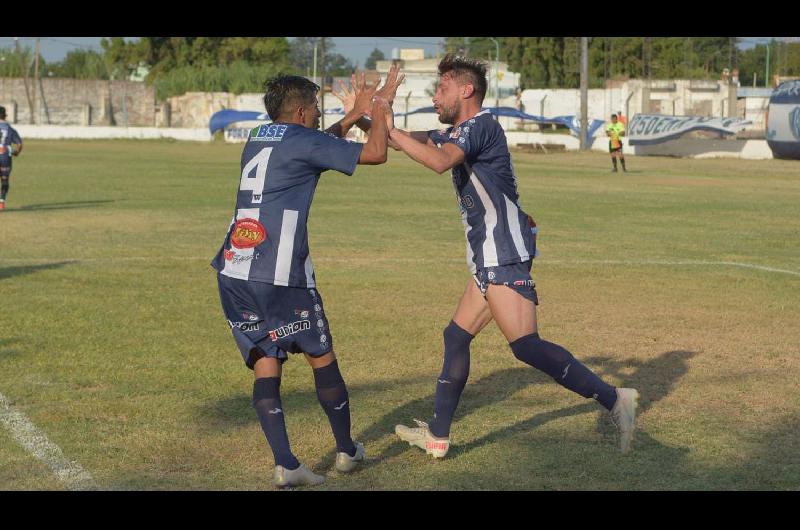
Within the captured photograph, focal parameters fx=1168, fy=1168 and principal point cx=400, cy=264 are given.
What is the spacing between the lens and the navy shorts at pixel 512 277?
6.23 m

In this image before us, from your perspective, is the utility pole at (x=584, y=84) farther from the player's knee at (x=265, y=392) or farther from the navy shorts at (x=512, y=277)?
the player's knee at (x=265, y=392)

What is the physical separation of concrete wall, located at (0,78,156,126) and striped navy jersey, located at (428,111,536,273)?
97949 millimetres

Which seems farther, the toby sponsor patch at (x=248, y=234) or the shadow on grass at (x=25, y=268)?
the shadow on grass at (x=25, y=268)

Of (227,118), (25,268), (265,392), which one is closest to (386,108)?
(265,392)

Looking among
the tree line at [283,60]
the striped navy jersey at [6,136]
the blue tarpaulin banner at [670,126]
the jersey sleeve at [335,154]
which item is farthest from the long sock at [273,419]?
the tree line at [283,60]

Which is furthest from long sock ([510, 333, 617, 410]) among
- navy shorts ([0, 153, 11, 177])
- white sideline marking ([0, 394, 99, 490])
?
navy shorts ([0, 153, 11, 177])

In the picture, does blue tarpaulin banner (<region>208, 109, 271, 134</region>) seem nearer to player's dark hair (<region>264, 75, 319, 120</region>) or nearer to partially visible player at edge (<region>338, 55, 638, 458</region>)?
partially visible player at edge (<region>338, 55, 638, 458</region>)

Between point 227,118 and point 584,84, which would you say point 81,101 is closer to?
point 227,118

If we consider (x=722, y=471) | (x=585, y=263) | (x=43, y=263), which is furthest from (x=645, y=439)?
(x=43, y=263)

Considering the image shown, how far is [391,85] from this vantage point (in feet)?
19.9

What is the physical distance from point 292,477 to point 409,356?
3.49 m

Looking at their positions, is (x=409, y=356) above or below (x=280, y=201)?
below

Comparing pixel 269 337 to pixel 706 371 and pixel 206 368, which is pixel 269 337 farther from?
pixel 706 371

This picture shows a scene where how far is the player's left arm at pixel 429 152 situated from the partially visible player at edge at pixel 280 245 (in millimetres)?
119
